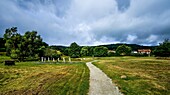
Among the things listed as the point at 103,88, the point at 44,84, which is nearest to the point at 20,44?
the point at 44,84

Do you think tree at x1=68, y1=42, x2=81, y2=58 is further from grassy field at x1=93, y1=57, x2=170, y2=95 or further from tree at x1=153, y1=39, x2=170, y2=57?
grassy field at x1=93, y1=57, x2=170, y2=95

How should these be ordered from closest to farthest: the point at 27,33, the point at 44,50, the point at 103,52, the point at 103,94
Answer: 1. the point at 103,94
2. the point at 27,33
3. the point at 44,50
4. the point at 103,52

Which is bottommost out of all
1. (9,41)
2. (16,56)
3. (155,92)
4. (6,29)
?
(155,92)

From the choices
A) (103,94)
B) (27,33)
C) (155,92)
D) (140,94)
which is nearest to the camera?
(103,94)

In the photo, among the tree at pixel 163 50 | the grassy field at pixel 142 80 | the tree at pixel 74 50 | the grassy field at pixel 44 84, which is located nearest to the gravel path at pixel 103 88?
the grassy field at pixel 44 84

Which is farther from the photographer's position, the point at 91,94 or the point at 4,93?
the point at 4,93

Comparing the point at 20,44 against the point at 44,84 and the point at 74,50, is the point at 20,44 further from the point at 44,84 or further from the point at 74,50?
the point at 44,84

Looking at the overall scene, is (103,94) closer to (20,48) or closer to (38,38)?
(20,48)

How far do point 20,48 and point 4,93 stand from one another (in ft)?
184

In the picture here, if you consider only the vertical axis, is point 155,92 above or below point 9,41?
below

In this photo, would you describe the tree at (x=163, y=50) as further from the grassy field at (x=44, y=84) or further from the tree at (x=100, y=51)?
the grassy field at (x=44, y=84)

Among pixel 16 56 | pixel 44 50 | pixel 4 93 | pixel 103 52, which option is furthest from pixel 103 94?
pixel 103 52

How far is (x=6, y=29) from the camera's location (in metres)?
64.1

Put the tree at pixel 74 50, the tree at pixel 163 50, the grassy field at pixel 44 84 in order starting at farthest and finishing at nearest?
the tree at pixel 74 50 → the tree at pixel 163 50 → the grassy field at pixel 44 84
